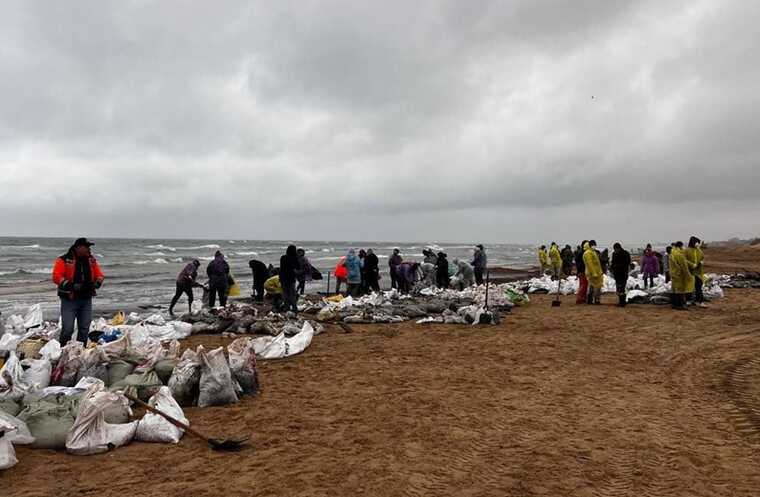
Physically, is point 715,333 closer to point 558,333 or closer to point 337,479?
point 558,333

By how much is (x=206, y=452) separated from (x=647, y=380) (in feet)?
16.7

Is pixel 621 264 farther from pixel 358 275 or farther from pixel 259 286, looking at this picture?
pixel 259 286

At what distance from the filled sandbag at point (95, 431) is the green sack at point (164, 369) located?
1.38m

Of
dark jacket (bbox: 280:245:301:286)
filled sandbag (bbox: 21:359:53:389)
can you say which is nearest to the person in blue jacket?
dark jacket (bbox: 280:245:301:286)

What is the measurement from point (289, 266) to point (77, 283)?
4932mm

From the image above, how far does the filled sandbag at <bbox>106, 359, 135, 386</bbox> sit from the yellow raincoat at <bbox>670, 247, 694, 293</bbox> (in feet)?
37.5

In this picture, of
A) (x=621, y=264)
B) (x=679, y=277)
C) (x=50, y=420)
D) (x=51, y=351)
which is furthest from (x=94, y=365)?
(x=679, y=277)

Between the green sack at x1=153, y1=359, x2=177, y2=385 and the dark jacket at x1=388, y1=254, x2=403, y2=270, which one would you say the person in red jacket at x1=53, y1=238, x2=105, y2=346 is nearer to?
the green sack at x1=153, y1=359, x2=177, y2=385

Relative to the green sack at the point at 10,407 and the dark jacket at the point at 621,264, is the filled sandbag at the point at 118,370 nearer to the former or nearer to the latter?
the green sack at the point at 10,407

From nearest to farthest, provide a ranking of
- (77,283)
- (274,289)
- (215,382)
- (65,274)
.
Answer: (215,382)
(65,274)
(77,283)
(274,289)

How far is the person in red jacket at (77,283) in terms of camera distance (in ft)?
21.5

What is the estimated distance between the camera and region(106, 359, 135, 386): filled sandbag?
18.3 ft

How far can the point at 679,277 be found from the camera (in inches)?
464

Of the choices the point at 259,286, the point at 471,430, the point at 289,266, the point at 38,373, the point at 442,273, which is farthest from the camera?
the point at 442,273
